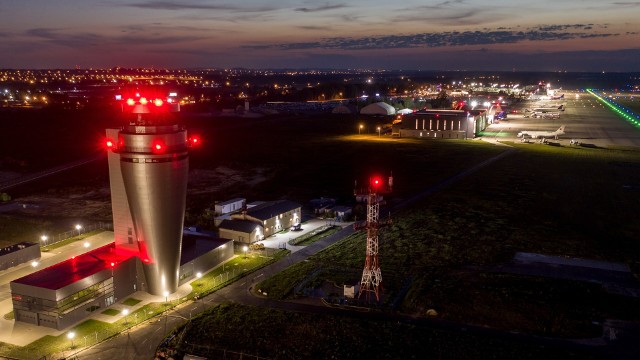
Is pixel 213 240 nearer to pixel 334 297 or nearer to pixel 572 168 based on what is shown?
pixel 334 297

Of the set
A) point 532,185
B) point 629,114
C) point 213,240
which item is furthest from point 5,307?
point 629,114

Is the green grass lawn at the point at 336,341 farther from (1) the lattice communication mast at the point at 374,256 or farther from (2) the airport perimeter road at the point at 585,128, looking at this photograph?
(2) the airport perimeter road at the point at 585,128

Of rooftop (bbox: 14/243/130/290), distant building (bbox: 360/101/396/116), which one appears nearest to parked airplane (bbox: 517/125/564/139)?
distant building (bbox: 360/101/396/116)

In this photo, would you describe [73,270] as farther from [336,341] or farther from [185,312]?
[336,341]

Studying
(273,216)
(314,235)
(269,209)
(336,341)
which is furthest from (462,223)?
(336,341)

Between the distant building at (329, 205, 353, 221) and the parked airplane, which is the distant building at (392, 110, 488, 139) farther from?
the distant building at (329, 205, 353, 221)
